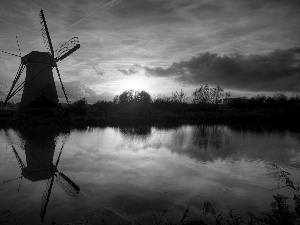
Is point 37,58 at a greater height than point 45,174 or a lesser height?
greater

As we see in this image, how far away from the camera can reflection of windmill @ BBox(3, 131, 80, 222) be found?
7.25 metres

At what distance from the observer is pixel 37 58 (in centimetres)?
2791

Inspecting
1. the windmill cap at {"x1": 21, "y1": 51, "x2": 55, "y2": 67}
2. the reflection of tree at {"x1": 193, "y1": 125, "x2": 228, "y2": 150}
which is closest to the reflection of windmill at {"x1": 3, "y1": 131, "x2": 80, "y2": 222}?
the reflection of tree at {"x1": 193, "y1": 125, "x2": 228, "y2": 150}

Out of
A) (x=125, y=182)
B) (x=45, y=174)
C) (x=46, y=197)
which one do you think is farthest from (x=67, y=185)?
(x=125, y=182)

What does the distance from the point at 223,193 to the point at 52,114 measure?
2725 centimetres

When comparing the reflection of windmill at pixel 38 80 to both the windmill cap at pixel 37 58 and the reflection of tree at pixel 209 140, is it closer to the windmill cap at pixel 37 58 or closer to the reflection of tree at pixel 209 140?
the windmill cap at pixel 37 58

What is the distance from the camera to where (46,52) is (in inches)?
1133

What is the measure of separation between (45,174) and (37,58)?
22.6 metres

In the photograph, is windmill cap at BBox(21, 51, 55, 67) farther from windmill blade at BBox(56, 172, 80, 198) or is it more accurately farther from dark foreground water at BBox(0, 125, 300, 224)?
windmill blade at BBox(56, 172, 80, 198)

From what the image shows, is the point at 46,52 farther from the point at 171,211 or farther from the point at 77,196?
the point at 171,211

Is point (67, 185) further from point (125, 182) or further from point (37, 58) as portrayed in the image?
point (37, 58)

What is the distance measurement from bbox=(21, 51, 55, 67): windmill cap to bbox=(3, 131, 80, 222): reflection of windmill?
18534 millimetres

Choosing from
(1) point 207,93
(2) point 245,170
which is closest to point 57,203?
(2) point 245,170

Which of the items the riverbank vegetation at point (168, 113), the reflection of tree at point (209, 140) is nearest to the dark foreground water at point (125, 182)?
the reflection of tree at point (209, 140)
